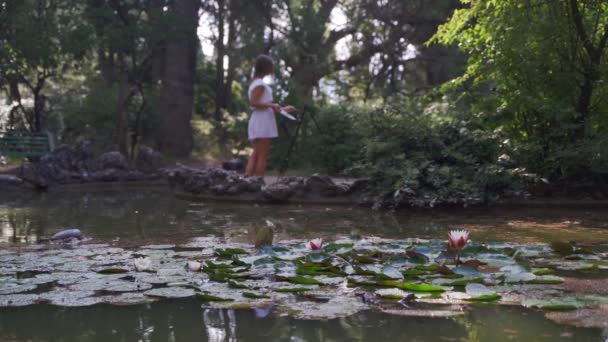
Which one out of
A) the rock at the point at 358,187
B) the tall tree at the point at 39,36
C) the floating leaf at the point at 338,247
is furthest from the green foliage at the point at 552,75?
the tall tree at the point at 39,36

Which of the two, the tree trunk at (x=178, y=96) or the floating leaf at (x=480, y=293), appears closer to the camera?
the floating leaf at (x=480, y=293)

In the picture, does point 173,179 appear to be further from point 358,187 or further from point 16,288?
point 16,288

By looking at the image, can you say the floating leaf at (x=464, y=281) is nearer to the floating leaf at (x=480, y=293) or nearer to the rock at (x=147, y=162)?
the floating leaf at (x=480, y=293)

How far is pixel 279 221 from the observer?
620cm

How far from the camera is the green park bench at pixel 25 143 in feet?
44.0

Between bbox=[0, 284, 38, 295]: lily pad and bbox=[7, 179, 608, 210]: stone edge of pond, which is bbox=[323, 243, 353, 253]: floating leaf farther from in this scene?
bbox=[7, 179, 608, 210]: stone edge of pond

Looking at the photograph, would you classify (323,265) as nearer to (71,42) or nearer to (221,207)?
(221,207)

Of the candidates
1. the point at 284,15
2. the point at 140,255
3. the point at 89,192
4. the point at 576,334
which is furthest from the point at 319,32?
the point at 576,334

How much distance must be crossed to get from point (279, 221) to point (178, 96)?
11.8 meters

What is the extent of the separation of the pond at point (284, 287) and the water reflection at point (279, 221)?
0.09 feet

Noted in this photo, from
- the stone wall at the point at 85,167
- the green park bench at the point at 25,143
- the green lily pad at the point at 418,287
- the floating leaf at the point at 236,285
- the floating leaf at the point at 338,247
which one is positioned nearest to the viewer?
the green lily pad at the point at 418,287

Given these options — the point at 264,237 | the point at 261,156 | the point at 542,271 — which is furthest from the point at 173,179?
the point at 542,271

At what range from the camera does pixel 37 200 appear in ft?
29.9

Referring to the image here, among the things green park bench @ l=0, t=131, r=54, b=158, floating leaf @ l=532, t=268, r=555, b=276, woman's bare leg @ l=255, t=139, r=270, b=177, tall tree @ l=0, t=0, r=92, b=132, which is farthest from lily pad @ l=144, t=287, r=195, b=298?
tall tree @ l=0, t=0, r=92, b=132
